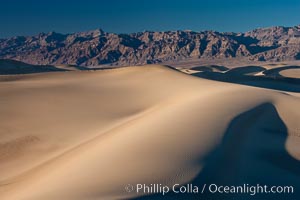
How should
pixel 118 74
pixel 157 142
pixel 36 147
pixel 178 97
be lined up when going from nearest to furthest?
pixel 157 142 → pixel 36 147 → pixel 178 97 → pixel 118 74

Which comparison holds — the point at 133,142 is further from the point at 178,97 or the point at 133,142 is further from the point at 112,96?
the point at 112,96

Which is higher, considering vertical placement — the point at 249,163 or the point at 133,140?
the point at 133,140

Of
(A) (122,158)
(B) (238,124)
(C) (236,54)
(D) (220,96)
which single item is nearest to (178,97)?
(D) (220,96)

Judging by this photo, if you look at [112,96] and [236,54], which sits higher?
[112,96]

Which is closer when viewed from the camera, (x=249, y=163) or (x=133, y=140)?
(x=249, y=163)

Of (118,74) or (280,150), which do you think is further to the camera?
(118,74)

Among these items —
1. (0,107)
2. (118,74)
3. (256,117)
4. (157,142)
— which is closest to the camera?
(157,142)
